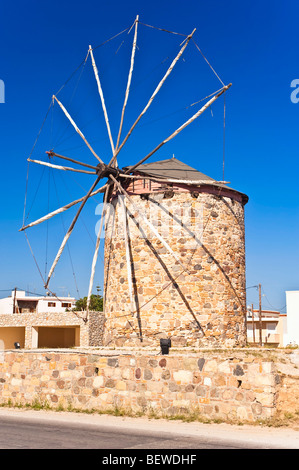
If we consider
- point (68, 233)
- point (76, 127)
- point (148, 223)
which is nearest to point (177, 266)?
point (148, 223)

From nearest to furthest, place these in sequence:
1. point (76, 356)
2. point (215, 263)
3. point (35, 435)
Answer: point (35, 435)
point (76, 356)
point (215, 263)

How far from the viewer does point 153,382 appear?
10.9m

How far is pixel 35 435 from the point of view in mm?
8789

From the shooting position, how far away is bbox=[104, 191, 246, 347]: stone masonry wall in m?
17.5

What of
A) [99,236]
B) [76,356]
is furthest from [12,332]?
[76,356]

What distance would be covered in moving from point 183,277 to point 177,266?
16.4 inches

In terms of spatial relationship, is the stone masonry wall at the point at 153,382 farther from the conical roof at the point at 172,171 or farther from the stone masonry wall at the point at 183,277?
the conical roof at the point at 172,171

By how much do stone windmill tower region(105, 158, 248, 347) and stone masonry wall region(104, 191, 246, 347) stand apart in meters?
0.03

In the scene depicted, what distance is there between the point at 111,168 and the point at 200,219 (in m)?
3.70

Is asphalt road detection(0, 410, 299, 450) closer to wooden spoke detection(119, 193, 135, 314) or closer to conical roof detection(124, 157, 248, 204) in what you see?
wooden spoke detection(119, 193, 135, 314)

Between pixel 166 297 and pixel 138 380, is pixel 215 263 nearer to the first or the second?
pixel 166 297

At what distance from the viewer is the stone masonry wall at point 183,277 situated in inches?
689

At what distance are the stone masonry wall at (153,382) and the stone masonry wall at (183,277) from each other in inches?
170

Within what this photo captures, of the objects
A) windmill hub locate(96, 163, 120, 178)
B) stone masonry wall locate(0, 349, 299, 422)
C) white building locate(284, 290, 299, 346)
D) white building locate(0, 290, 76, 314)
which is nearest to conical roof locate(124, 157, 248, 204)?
windmill hub locate(96, 163, 120, 178)
